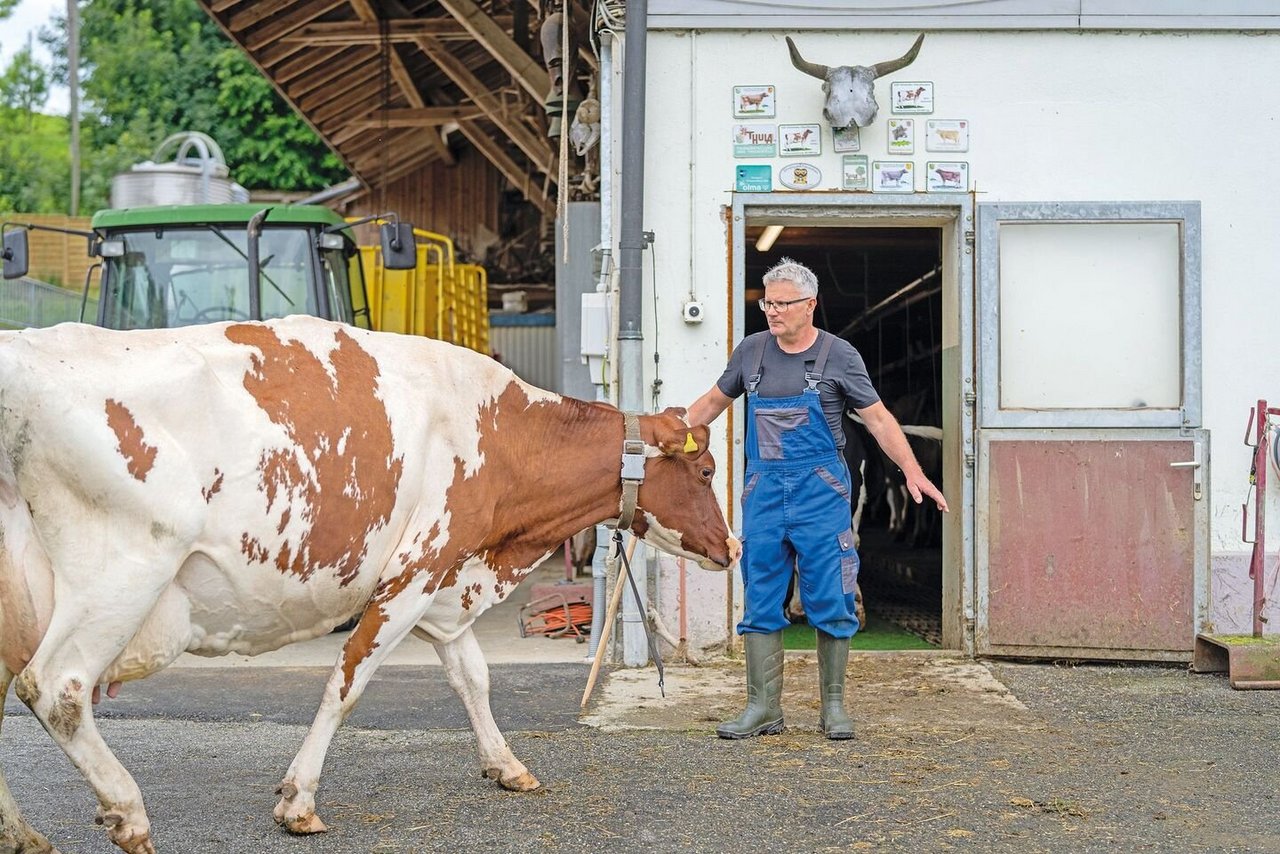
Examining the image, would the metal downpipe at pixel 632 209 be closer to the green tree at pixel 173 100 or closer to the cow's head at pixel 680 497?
the cow's head at pixel 680 497

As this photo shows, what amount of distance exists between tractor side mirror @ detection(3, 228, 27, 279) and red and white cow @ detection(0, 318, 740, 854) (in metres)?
5.16

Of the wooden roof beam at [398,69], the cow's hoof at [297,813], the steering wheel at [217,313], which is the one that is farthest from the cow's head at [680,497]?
the wooden roof beam at [398,69]

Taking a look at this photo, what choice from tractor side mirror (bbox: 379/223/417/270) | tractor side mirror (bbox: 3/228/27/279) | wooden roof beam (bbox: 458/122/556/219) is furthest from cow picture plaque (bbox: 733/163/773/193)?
wooden roof beam (bbox: 458/122/556/219)

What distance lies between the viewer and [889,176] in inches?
310

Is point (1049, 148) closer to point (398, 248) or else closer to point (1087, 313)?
point (1087, 313)

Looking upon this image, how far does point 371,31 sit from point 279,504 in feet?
33.7

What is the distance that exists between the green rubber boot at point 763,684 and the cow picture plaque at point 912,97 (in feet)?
10.6

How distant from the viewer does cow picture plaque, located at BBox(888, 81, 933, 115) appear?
7898mm

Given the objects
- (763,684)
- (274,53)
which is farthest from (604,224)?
(274,53)

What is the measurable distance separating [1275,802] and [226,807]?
3.56m

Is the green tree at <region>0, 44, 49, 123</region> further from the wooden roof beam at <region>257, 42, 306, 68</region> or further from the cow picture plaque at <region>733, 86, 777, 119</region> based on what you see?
the cow picture plaque at <region>733, 86, 777, 119</region>

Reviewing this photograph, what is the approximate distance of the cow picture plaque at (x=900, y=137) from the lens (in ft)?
25.8

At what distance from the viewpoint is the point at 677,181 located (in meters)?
7.90

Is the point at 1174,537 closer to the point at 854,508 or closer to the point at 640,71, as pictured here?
the point at 854,508
